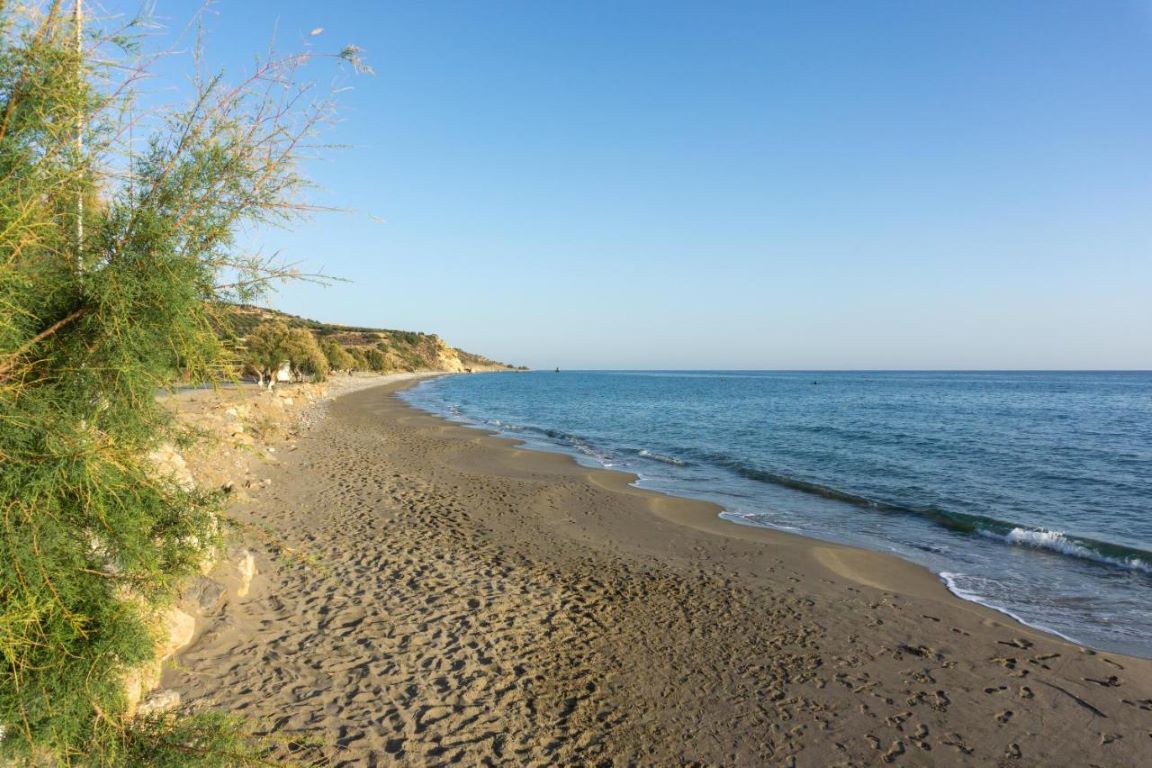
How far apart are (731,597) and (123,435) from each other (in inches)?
341

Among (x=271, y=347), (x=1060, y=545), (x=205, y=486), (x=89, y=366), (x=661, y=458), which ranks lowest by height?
(x=661, y=458)

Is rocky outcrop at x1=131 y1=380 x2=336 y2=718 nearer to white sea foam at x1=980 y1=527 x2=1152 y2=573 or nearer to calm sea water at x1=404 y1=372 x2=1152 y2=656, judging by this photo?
calm sea water at x1=404 y1=372 x2=1152 y2=656

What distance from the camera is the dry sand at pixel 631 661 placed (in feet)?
18.6

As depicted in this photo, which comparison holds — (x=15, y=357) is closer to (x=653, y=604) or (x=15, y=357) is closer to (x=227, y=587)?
(x=227, y=587)

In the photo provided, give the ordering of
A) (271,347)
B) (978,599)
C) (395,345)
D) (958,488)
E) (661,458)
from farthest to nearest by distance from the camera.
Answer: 1. (395,345)
2. (271,347)
3. (661,458)
4. (958,488)
5. (978,599)

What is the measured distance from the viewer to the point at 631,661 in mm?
7199

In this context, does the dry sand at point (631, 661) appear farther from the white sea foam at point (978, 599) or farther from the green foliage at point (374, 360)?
the green foliage at point (374, 360)

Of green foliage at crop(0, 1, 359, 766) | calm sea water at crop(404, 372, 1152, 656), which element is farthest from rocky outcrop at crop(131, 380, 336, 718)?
calm sea water at crop(404, 372, 1152, 656)

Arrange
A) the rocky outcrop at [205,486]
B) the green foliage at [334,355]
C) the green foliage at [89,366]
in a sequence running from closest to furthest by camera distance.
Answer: the green foliage at [89,366] < the rocky outcrop at [205,486] < the green foliage at [334,355]

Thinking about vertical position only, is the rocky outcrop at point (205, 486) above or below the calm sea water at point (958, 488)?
above

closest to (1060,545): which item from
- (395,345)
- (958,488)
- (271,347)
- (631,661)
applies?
(958,488)

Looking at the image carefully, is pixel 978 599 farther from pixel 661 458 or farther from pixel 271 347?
pixel 271 347

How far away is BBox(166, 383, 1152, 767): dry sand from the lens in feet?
18.6

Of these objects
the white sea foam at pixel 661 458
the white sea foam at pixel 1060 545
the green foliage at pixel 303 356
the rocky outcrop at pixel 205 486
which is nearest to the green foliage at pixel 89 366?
the rocky outcrop at pixel 205 486
